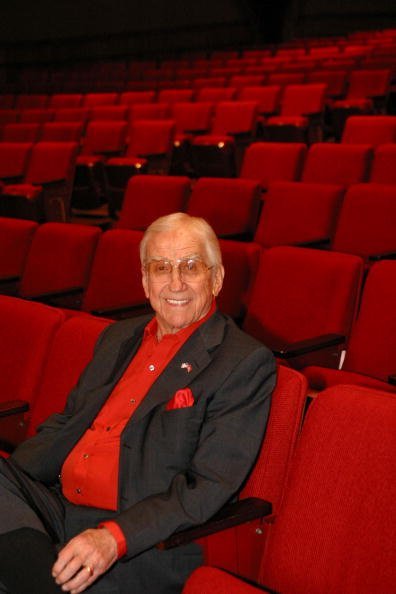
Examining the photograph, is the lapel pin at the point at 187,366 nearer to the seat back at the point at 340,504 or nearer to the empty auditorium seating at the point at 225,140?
the seat back at the point at 340,504

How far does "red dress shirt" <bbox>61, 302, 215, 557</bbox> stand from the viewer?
754 mm

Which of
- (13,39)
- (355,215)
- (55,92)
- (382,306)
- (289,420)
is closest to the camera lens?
(289,420)

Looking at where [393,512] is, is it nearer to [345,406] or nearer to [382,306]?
[345,406]

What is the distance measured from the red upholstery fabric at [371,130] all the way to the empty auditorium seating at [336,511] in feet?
5.08

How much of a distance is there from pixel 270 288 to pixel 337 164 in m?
0.74

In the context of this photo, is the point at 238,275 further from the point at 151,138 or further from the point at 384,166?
the point at 151,138

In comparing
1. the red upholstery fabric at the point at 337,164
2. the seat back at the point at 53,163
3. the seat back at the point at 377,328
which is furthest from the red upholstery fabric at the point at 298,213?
the seat back at the point at 53,163

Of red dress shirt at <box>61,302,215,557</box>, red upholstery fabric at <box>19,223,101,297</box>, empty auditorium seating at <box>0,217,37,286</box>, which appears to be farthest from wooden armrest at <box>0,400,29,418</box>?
empty auditorium seating at <box>0,217,37,286</box>

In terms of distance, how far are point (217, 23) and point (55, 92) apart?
245cm

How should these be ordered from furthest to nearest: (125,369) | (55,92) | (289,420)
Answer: (55,92) → (125,369) → (289,420)

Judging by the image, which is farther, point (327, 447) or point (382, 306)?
point (382, 306)

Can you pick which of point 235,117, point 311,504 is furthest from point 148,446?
point 235,117

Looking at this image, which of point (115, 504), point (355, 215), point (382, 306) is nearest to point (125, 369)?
point (115, 504)

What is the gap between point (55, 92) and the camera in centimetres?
443
